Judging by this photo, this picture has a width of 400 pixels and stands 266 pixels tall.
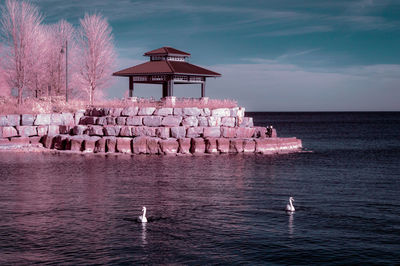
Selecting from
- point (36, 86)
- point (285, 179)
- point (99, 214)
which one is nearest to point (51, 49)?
point (36, 86)

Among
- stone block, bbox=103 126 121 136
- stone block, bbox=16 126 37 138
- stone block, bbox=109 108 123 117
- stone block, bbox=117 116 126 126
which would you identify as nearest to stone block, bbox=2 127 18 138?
stone block, bbox=16 126 37 138

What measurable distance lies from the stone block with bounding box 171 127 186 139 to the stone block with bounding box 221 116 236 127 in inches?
153

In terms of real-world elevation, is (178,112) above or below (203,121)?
above

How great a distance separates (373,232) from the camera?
42.0ft

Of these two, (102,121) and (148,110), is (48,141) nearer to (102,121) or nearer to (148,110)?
(102,121)

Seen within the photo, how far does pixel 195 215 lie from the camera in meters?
14.7

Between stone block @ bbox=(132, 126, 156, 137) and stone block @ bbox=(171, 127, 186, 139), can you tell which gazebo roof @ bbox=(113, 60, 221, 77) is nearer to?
stone block @ bbox=(171, 127, 186, 139)

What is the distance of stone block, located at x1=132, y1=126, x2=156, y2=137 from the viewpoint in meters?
36.2

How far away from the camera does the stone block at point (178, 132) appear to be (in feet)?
118

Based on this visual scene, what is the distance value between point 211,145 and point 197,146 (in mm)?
1089

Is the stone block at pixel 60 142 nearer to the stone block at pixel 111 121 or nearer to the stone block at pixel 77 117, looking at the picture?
the stone block at pixel 111 121

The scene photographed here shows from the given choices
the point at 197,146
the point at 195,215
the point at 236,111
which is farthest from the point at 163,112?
the point at 195,215

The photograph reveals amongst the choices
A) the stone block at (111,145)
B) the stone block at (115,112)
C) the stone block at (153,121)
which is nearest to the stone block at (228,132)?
the stone block at (153,121)

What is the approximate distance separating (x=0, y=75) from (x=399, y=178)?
40.8m
